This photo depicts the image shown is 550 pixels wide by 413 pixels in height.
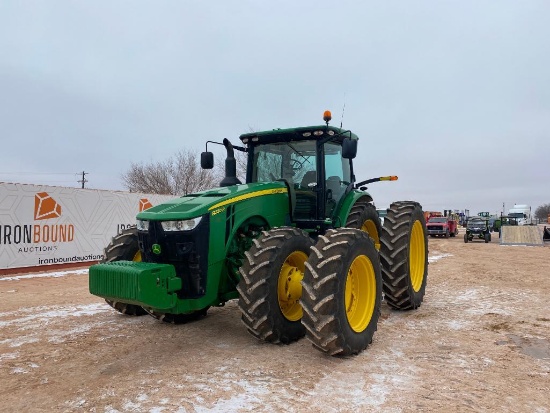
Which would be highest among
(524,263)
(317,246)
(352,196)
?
(352,196)

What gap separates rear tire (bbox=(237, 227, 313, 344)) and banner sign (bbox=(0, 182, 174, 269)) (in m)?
8.74

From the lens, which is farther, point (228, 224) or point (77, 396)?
point (228, 224)

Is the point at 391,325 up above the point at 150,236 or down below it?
below

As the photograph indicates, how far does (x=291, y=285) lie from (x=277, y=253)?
55cm

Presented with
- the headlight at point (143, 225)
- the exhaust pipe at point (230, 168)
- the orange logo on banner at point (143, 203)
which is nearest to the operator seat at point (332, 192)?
the exhaust pipe at point (230, 168)

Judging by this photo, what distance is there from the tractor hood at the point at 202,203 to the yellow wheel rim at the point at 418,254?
9.87 feet

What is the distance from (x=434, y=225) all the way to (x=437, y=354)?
103 feet

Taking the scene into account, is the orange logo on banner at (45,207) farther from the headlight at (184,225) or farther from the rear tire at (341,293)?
the rear tire at (341,293)

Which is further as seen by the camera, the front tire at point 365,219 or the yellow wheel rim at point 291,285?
the front tire at point 365,219

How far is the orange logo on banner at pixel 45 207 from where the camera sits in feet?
41.3

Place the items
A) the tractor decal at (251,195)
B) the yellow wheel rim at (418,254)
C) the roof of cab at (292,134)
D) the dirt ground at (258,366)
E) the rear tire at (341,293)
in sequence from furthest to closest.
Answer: the yellow wheel rim at (418,254) → the roof of cab at (292,134) → the tractor decal at (251,195) → the rear tire at (341,293) → the dirt ground at (258,366)

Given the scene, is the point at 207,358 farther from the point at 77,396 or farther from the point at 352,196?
the point at 352,196

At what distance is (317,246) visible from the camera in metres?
4.48

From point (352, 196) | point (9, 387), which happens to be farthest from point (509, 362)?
point (9, 387)
